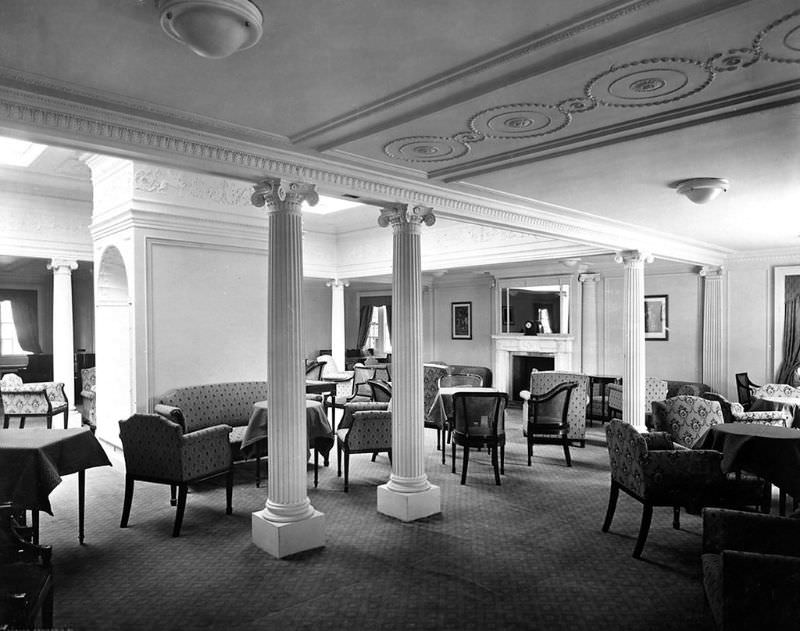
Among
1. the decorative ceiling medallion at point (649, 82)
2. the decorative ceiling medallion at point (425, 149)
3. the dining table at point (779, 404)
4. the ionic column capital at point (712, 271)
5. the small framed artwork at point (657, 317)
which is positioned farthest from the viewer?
the small framed artwork at point (657, 317)

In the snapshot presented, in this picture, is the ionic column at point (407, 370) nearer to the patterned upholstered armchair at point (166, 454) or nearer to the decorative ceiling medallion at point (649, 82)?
the patterned upholstered armchair at point (166, 454)

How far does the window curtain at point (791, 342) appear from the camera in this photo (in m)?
10.1

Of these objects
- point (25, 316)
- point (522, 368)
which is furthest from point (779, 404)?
point (25, 316)

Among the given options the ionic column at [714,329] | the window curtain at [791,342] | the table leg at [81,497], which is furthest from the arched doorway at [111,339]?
the window curtain at [791,342]

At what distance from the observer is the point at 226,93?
3262mm

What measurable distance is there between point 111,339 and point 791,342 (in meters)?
11.1

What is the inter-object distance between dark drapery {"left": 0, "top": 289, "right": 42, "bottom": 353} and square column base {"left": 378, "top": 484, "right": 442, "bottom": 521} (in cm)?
1320

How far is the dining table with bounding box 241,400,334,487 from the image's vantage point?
632 cm

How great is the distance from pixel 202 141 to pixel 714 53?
3.02 m

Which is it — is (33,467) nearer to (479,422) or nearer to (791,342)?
(479,422)

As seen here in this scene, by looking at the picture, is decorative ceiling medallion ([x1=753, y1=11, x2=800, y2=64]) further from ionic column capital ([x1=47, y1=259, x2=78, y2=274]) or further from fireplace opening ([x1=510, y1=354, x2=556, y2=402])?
fireplace opening ([x1=510, y1=354, x2=556, y2=402])

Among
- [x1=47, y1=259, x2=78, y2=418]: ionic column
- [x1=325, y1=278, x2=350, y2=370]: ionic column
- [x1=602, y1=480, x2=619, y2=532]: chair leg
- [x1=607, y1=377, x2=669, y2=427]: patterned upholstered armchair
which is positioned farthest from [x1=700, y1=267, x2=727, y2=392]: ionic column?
[x1=47, y1=259, x2=78, y2=418]: ionic column

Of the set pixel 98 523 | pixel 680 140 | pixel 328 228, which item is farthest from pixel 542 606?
pixel 328 228

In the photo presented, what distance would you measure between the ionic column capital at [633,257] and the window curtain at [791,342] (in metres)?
3.66
